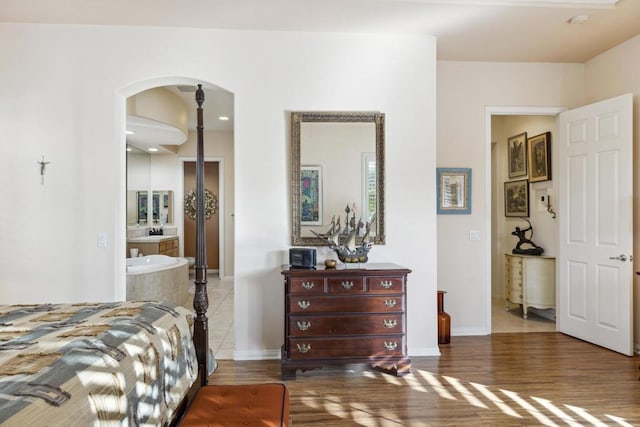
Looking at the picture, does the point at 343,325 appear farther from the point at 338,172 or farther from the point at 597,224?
the point at 597,224

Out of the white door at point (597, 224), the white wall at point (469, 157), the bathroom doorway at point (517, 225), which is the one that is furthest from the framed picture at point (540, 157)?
the white wall at point (469, 157)

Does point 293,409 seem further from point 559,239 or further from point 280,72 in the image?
point 559,239

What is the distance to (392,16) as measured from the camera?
3.06 metres

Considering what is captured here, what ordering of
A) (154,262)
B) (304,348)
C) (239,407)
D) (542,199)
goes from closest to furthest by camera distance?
1. (239,407)
2. (304,348)
3. (542,199)
4. (154,262)

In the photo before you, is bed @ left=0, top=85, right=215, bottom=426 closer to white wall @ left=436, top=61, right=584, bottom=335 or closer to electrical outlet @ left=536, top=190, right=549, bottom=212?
white wall @ left=436, top=61, right=584, bottom=335

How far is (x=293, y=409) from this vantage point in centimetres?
243

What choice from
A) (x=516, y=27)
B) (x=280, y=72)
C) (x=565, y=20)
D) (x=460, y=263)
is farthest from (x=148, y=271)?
(x=565, y=20)

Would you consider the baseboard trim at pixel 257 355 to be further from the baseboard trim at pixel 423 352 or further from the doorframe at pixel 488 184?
the doorframe at pixel 488 184

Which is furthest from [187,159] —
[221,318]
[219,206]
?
[221,318]

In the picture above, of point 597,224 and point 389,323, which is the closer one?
point 389,323

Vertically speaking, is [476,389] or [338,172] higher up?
[338,172]

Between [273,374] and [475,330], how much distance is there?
2.24 metres

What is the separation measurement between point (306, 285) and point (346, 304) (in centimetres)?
35

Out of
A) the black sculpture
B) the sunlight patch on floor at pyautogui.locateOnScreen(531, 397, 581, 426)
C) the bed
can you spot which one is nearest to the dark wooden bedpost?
the bed
